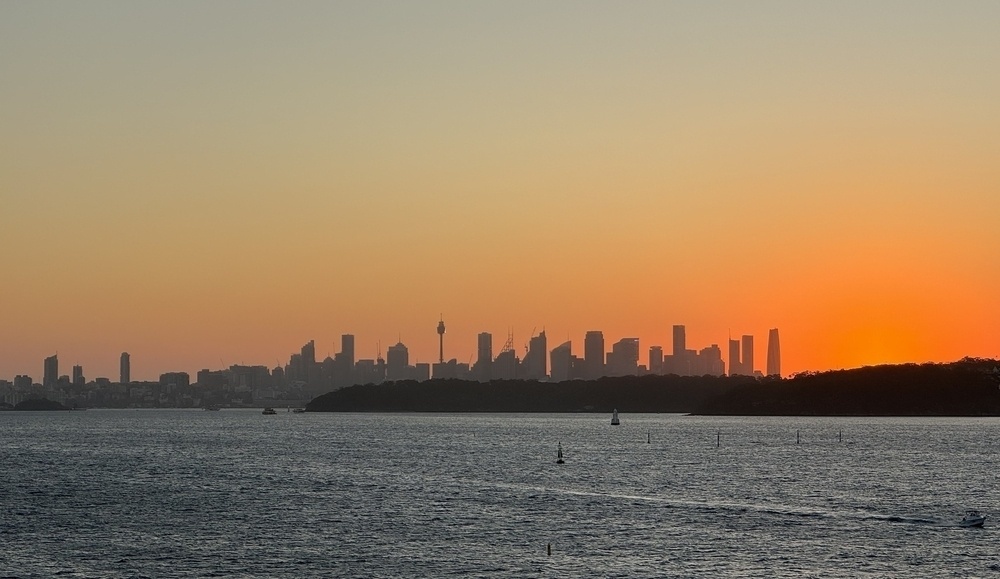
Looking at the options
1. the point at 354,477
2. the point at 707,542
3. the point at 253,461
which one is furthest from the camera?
the point at 253,461

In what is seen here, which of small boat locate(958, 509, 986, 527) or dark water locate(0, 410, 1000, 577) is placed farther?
small boat locate(958, 509, 986, 527)

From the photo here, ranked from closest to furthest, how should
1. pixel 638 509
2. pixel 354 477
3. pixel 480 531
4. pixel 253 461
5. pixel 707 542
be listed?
pixel 707 542, pixel 480 531, pixel 638 509, pixel 354 477, pixel 253 461

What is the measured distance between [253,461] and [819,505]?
98738mm

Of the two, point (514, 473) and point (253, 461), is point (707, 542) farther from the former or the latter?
point (253, 461)

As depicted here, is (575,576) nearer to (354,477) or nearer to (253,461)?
(354,477)

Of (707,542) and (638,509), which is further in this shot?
(638,509)

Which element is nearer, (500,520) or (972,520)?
(972,520)

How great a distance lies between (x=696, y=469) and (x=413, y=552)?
81753mm

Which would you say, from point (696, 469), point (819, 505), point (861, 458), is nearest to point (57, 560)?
point (819, 505)

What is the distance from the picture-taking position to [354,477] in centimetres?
14788

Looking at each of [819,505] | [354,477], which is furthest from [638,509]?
[354,477]

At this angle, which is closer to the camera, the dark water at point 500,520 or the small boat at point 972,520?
the dark water at point 500,520

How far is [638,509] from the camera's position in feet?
357

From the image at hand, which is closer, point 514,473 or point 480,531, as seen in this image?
point 480,531
